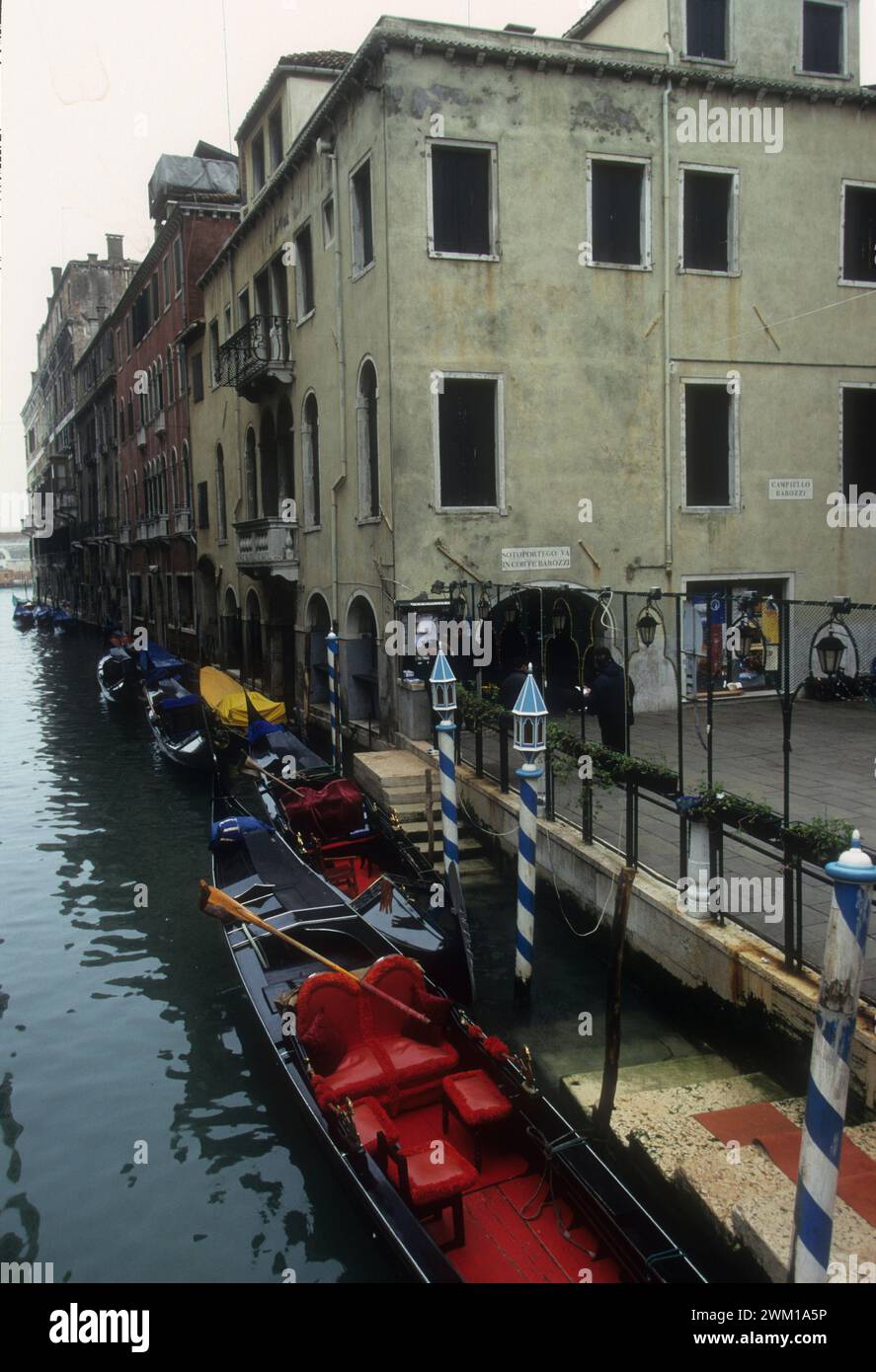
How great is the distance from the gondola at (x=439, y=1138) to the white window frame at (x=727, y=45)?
485 inches

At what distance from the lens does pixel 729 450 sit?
14.8m

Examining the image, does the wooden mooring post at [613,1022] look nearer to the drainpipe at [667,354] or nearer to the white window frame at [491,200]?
the drainpipe at [667,354]

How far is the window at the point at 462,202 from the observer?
43.7 feet

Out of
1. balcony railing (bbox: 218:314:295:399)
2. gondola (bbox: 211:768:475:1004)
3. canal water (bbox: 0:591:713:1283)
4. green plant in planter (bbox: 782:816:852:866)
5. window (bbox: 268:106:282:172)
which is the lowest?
canal water (bbox: 0:591:713:1283)

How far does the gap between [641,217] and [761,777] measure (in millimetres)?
7986

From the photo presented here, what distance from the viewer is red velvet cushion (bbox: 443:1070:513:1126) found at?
551 centimetres

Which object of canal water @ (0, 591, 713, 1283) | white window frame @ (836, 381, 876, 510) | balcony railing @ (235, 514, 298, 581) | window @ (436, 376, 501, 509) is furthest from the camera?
balcony railing @ (235, 514, 298, 581)

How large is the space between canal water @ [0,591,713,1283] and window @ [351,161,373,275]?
7.94 metres

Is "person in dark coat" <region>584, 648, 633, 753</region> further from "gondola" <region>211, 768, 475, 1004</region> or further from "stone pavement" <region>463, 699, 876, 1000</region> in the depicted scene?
"gondola" <region>211, 768, 475, 1004</region>

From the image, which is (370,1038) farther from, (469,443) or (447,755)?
(469,443)

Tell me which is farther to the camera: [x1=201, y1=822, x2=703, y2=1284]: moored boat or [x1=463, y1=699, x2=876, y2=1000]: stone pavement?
[x1=463, y1=699, x2=876, y2=1000]: stone pavement

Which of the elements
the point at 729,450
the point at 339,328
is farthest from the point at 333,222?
the point at 729,450

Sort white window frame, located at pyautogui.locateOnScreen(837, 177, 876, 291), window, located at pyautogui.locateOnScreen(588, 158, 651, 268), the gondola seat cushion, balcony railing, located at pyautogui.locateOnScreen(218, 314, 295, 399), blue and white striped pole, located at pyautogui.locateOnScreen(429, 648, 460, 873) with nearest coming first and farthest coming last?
the gondola seat cushion → blue and white striped pole, located at pyautogui.locateOnScreen(429, 648, 460, 873) → window, located at pyautogui.locateOnScreen(588, 158, 651, 268) → white window frame, located at pyautogui.locateOnScreen(837, 177, 876, 291) → balcony railing, located at pyautogui.locateOnScreen(218, 314, 295, 399)

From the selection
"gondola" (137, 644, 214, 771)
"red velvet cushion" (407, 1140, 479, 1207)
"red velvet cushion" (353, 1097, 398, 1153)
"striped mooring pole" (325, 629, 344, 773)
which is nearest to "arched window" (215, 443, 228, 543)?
"gondola" (137, 644, 214, 771)
